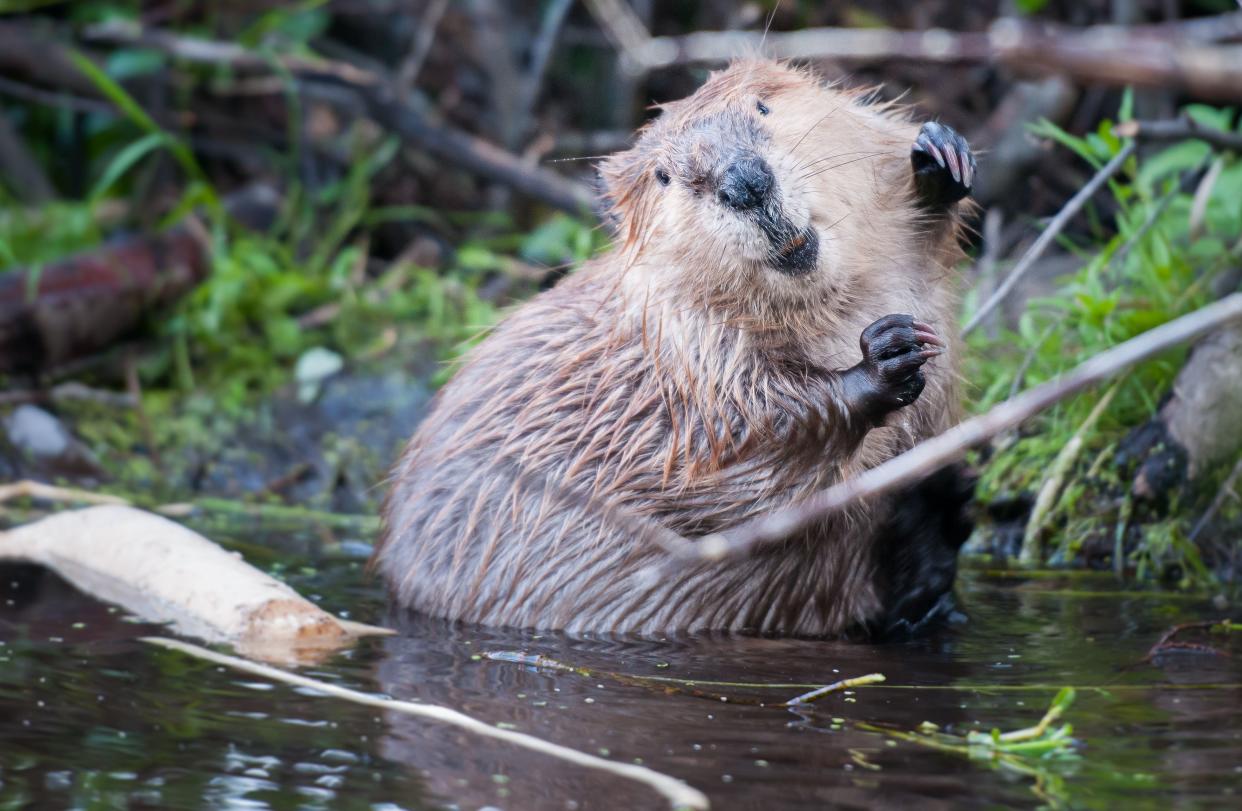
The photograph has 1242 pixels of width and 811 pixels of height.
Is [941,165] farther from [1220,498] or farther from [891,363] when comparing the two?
[1220,498]

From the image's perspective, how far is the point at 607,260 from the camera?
3.03 metres

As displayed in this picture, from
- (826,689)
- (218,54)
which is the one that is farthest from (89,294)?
(826,689)

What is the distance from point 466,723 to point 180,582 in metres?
1.02

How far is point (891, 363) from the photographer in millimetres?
2375

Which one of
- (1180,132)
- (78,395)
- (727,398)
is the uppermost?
(1180,132)

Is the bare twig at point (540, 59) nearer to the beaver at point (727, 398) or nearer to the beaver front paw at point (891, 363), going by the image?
the beaver at point (727, 398)

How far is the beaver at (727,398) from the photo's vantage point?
8.34 feet

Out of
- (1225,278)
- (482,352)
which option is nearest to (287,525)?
(482,352)

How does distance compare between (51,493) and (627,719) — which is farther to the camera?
(51,493)

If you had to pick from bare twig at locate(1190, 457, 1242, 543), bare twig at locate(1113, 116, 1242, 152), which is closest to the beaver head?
bare twig at locate(1113, 116, 1242, 152)

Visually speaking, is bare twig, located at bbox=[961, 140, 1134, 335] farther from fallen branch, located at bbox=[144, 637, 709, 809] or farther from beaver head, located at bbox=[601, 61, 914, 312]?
fallen branch, located at bbox=[144, 637, 709, 809]

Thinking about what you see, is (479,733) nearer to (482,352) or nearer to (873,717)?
(873,717)

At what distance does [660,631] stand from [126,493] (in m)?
1.98

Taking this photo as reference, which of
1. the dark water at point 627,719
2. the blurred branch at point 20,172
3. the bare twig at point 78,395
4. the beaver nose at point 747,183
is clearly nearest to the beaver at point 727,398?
the beaver nose at point 747,183
